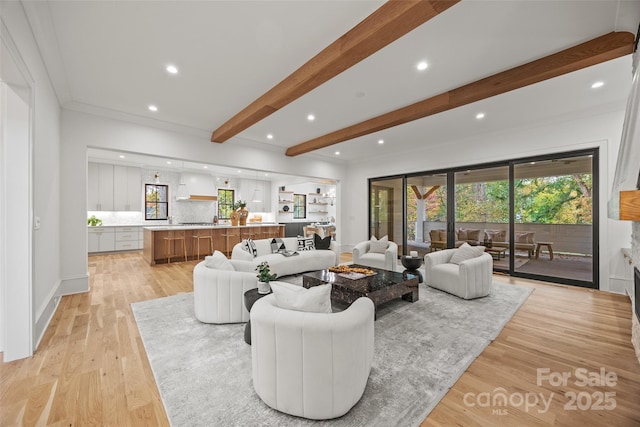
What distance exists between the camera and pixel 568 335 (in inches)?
109

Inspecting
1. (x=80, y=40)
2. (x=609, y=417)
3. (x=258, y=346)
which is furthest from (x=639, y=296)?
(x=80, y=40)

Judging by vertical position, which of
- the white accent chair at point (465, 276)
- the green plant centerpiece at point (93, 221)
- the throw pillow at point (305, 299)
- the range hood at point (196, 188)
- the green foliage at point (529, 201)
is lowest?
the white accent chair at point (465, 276)

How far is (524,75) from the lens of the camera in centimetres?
298

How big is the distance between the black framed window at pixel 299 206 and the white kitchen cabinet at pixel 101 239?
690 cm

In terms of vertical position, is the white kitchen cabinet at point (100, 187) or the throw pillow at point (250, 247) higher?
the white kitchen cabinet at point (100, 187)

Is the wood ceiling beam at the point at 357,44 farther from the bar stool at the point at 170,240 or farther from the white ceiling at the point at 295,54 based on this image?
the bar stool at the point at 170,240

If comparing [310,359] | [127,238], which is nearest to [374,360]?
[310,359]

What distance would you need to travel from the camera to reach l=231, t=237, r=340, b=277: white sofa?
184 inches

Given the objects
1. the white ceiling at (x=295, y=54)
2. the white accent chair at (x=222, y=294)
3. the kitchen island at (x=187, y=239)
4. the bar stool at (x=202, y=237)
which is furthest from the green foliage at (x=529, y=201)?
the bar stool at (x=202, y=237)

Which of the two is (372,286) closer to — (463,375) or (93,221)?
(463,375)

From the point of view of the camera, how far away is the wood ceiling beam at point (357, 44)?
75.5 inches

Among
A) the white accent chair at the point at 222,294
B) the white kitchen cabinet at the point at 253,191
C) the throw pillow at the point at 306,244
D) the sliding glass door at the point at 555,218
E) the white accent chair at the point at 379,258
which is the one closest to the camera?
the white accent chair at the point at 222,294

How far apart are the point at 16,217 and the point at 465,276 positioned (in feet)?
16.9

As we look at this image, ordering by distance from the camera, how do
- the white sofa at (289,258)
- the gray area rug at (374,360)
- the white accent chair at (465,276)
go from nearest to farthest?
1. the gray area rug at (374,360)
2. the white accent chair at (465,276)
3. the white sofa at (289,258)
